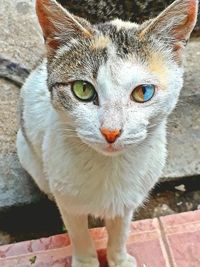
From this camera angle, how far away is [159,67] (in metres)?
1.29

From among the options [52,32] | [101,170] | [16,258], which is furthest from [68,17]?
[16,258]

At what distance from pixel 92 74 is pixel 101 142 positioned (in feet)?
0.48

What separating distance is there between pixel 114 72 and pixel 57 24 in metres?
0.18

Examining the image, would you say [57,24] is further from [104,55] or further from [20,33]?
[20,33]

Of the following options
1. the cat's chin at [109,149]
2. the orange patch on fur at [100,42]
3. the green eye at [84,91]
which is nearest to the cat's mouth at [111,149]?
the cat's chin at [109,149]

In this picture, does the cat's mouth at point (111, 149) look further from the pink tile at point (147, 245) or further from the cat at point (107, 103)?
the pink tile at point (147, 245)

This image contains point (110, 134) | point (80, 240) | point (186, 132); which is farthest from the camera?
point (186, 132)

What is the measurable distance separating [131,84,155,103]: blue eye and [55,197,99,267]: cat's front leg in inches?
17.1

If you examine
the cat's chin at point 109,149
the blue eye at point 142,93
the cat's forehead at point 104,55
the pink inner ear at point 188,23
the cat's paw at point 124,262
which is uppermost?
the pink inner ear at point 188,23

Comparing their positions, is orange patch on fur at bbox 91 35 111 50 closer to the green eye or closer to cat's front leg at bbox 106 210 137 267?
the green eye

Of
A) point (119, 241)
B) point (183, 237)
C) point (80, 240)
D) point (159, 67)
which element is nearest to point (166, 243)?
point (183, 237)

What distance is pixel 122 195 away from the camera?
59.6 inches

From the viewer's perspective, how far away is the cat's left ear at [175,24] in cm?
127

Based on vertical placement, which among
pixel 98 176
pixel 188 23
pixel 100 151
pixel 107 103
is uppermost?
pixel 188 23
